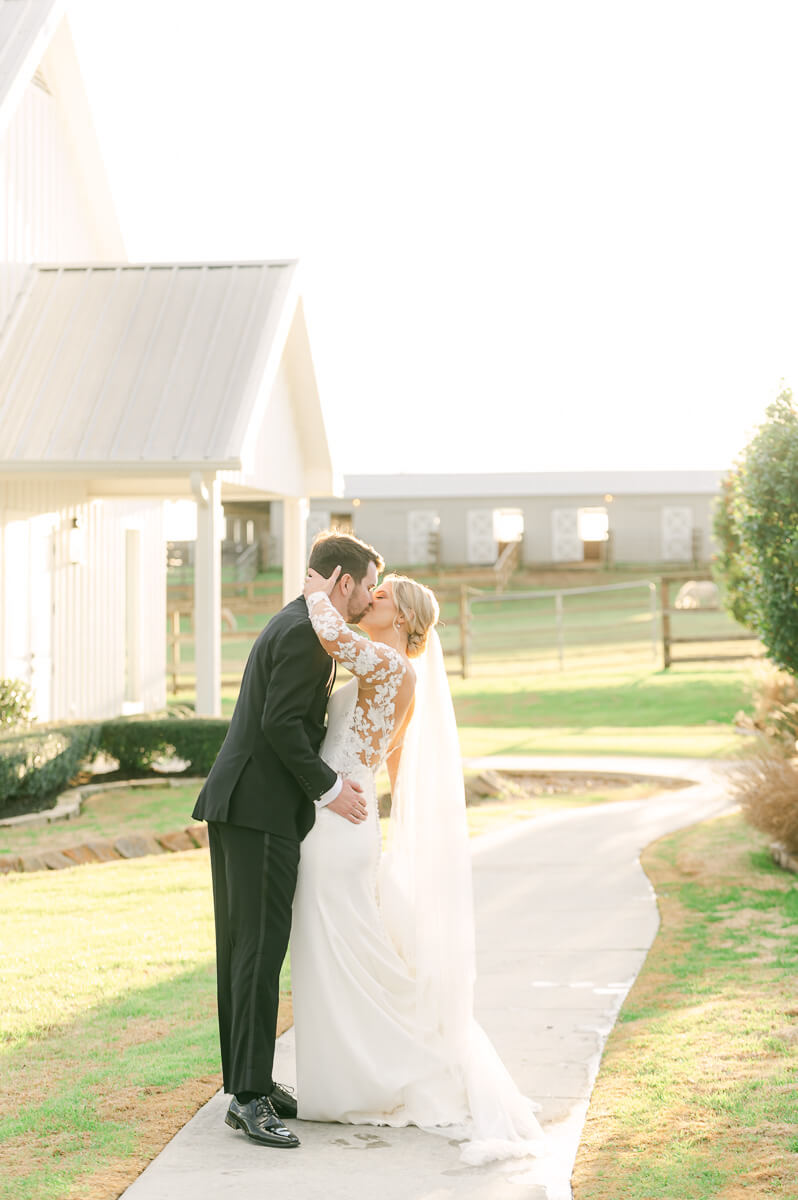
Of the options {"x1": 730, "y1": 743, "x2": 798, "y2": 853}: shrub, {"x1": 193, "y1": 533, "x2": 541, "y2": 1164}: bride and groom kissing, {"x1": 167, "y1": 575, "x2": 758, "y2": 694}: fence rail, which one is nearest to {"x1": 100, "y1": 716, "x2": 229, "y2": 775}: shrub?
{"x1": 730, "y1": 743, "x2": 798, "y2": 853}: shrub

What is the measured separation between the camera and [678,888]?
9.80m

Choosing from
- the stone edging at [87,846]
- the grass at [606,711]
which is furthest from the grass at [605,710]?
the stone edging at [87,846]

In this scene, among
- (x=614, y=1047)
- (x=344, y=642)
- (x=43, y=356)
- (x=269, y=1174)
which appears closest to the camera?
(x=269, y=1174)

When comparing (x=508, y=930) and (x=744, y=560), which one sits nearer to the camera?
(x=508, y=930)

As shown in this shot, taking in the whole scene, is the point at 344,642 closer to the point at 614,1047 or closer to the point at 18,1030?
the point at 614,1047

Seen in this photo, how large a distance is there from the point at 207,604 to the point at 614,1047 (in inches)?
364

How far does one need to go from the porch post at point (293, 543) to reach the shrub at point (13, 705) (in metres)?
4.44

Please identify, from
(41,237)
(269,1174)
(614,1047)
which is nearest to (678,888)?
(614,1047)

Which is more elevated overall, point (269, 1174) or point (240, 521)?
point (240, 521)

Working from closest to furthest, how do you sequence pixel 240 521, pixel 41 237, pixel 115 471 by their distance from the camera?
pixel 115 471, pixel 41 237, pixel 240 521

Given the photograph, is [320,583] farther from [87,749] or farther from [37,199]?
[37,199]

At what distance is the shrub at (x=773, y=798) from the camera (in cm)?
1014

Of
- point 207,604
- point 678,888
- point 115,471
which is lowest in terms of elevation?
point 678,888

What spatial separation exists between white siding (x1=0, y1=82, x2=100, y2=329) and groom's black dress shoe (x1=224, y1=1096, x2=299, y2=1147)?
12.0 metres
